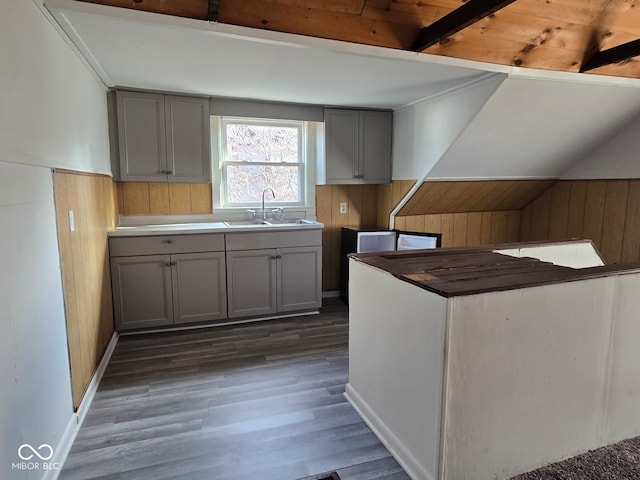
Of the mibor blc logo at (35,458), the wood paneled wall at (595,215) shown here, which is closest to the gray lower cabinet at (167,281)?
the mibor blc logo at (35,458)

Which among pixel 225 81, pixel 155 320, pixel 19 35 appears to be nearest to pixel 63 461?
pixel 155 320

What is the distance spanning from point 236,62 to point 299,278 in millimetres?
1982

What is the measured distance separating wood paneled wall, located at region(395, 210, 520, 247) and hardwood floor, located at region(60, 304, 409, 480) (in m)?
1.72

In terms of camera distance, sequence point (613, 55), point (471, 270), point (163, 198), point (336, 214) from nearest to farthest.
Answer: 1. point (471, 270)
2. point (613, 55)
3. point (163, 198)
4. point (336, 214)

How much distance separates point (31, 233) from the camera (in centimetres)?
159

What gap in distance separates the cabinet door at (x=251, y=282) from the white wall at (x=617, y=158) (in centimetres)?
320

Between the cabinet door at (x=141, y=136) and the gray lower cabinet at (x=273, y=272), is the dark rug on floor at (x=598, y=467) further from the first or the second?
the cabinet door at (x=141, y=136)

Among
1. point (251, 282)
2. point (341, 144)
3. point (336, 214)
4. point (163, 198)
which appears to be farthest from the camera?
point (336, 214)

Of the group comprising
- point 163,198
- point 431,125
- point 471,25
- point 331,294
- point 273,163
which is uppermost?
point 471,25

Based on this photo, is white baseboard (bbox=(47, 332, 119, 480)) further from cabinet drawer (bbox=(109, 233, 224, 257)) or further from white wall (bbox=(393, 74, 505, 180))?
white wall (bbox=(393, 74, 505, 180))

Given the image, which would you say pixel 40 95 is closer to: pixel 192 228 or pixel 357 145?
pixel 192 228

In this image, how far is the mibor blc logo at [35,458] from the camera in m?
1.41

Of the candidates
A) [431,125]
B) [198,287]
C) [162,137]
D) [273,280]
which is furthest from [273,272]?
[431,125]

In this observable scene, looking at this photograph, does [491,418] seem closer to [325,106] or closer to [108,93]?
[325,106]
